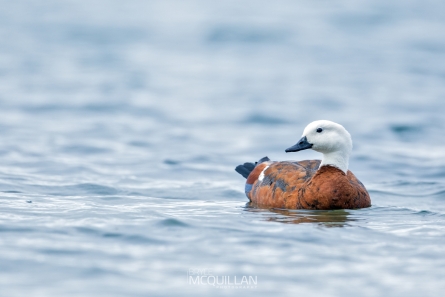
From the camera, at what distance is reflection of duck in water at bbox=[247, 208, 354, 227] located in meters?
9.16

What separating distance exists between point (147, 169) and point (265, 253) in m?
6.38

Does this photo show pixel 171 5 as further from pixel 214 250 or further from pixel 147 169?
pixel 214 250

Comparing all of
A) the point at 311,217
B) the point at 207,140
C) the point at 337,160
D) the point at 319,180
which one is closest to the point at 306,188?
the point at 319,180

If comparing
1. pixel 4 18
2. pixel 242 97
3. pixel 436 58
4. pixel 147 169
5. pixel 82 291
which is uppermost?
pixel 4 18

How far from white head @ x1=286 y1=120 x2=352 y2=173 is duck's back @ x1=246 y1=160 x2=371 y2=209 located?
13cm

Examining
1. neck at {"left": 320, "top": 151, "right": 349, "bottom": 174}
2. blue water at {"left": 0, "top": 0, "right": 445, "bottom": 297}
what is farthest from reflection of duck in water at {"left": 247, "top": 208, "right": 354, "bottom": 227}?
neck at {"left": 320, "top": 151, "right": 349, "bottom": 174}

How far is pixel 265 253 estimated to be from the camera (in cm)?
765

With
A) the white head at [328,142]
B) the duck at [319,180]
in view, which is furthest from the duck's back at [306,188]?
the white head at [328,142]

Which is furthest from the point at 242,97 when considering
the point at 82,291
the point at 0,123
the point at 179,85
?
the point at 82,291

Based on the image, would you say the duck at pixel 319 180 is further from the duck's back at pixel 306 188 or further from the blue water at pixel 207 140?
the blue water at pixel 207 140

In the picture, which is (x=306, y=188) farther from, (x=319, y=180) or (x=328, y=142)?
(x=328, y=142)

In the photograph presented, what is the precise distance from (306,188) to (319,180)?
187 millimetres

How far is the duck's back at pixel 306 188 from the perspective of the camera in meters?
9.88

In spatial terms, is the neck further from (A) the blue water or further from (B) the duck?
(A) the blue water
